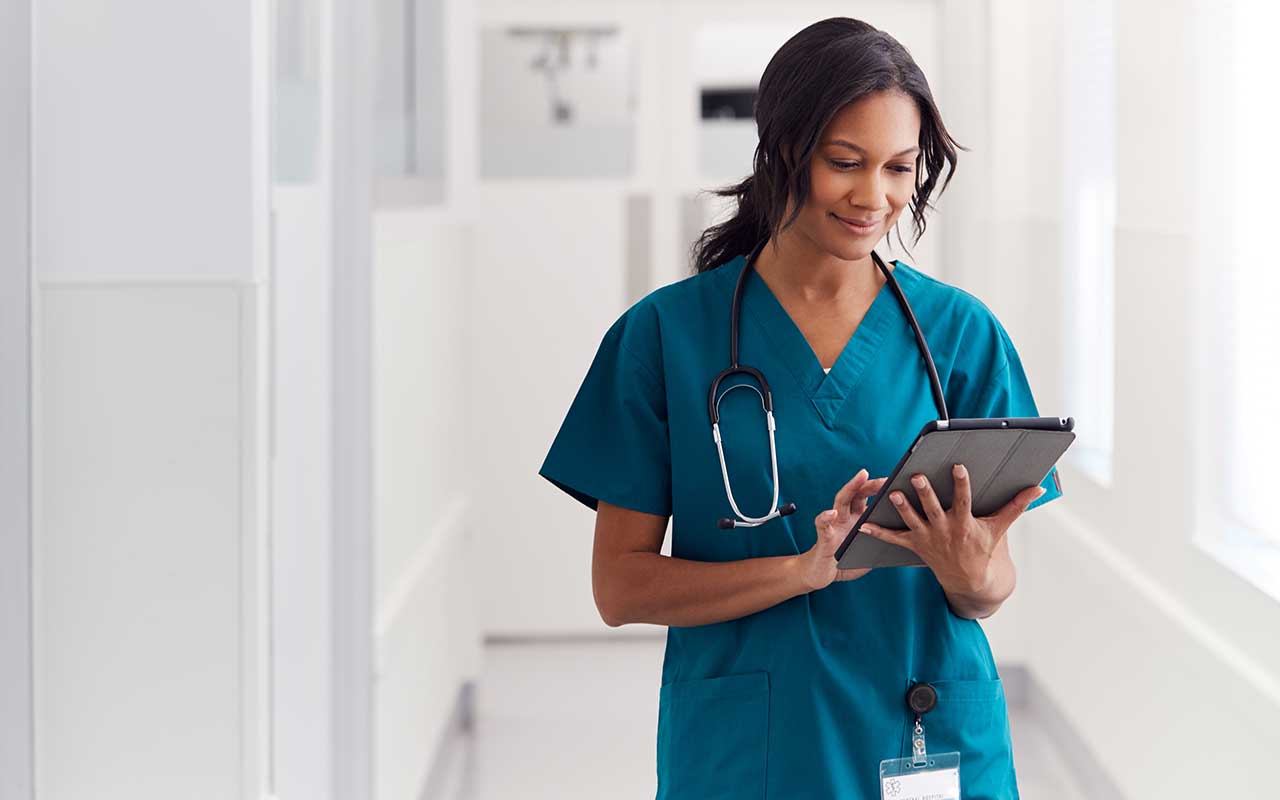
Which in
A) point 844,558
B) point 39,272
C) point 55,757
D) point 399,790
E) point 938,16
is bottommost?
point 399,790

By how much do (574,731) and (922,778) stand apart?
2541mm

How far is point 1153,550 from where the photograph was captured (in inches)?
104

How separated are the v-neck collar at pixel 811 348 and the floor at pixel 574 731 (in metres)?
2.14

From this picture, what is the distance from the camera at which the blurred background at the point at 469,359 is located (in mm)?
1565

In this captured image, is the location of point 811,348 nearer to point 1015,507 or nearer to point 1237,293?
point 1015,507

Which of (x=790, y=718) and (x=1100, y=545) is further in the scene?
(x=1100, y=545)

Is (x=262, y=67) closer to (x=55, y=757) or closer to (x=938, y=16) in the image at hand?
(x=55, y=757)

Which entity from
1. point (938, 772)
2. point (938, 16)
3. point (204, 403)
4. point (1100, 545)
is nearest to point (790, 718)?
point (938, 772)

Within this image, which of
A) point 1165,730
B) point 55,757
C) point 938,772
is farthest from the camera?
point 1165,730

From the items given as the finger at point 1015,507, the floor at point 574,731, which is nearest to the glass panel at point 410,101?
the floor at point 574,731

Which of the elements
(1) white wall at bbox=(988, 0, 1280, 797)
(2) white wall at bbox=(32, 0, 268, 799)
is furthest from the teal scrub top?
(1) white wall at bbox=(988, 0, 1280, 797)

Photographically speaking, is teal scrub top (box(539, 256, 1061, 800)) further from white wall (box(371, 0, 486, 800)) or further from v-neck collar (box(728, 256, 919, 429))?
white wall (box(371, 0, 486, 800))

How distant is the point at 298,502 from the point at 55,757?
69 cm

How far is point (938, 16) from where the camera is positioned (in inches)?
165
